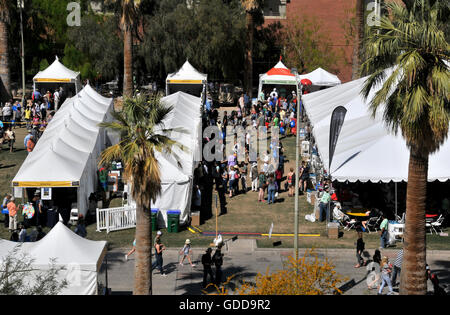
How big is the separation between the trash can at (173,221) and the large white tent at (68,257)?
7.04m

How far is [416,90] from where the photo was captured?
16453 millimetres

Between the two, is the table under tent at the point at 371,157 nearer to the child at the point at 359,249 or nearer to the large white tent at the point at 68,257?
the child at the point at 359,249

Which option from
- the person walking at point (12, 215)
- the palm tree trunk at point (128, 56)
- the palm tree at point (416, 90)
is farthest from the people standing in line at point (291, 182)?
the palm tree trunk at point (128, 56)

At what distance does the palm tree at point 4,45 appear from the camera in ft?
140

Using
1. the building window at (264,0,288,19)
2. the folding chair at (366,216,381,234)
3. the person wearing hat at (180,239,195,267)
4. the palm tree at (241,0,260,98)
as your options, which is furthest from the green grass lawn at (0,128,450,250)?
the building window at (264,0,288,19)

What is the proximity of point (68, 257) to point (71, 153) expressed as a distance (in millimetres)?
10295

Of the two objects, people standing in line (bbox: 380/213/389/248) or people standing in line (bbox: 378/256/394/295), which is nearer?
people standing in line (bbox: 378/256/394/295)

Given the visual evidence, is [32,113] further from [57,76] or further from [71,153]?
[71,153]

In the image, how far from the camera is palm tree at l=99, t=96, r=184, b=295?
16969 millimetres

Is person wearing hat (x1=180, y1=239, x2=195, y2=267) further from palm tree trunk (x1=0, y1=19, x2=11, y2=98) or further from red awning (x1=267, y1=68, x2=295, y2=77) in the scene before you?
palm tree trunk (x1=0, y1=19, x2=11, y2=98)

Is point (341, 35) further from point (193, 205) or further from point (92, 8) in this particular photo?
point (193, 205)

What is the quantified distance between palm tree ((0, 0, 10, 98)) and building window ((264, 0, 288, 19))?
20562mm

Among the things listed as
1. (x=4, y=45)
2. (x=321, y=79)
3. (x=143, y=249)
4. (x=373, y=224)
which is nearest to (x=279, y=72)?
(x=321, y=79)
